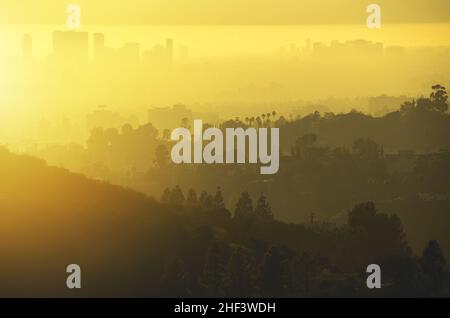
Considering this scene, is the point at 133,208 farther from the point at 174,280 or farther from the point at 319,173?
the point at 319,173

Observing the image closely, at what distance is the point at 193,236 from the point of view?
105ft

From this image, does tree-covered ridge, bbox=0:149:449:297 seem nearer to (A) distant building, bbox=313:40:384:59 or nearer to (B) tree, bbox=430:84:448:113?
(A) distant building, bbox=313:40:384:59

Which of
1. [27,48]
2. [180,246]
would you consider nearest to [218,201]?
[180,246]

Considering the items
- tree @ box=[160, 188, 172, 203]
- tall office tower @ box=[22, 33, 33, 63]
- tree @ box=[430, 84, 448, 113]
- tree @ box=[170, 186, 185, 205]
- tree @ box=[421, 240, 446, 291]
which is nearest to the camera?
tree @ box=[421, 240, 446, 291]

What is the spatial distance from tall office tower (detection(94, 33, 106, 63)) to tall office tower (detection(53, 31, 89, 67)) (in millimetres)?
323

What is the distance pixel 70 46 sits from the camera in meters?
31.6

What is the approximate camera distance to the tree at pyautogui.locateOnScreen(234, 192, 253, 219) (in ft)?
111

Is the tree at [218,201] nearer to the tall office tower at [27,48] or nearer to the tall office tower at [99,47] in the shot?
the tall office tower at [99,47]

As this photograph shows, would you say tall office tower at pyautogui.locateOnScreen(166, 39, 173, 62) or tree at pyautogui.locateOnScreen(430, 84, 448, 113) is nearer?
tall office tower at pyautogui.locateOnScreen(166, 39, 173, 62)

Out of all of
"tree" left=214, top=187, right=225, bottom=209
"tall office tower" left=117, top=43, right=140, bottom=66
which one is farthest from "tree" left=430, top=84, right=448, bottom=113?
"tall office tower" left=117, top=43, right=140, bottom=66

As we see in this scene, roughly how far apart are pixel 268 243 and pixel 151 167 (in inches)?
322

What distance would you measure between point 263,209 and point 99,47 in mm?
9065

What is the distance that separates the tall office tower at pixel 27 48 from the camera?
32125mm

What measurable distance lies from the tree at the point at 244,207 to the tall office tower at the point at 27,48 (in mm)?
9777
